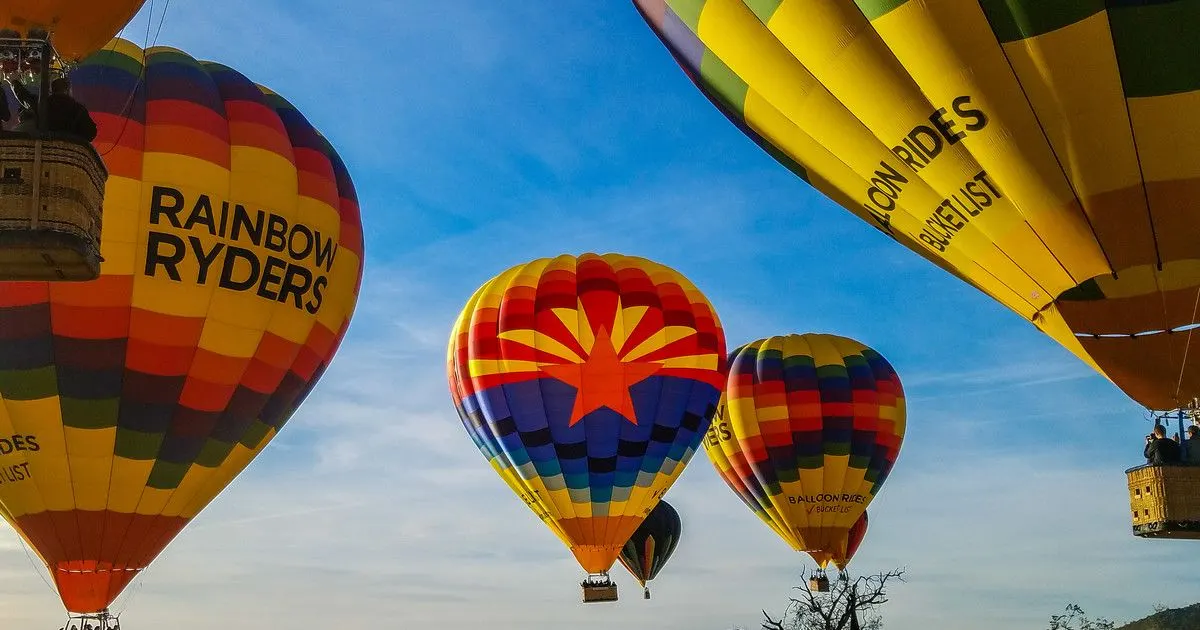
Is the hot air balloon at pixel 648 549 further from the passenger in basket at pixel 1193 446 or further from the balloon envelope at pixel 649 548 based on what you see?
the passenger in basket at pixel 1193 446

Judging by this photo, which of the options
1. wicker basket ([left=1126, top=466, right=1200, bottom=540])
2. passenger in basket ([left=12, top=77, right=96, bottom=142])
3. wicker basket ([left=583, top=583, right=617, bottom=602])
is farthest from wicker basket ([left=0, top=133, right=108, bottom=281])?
wicker basket ([left=583, top=583, right=617, bottom=602])

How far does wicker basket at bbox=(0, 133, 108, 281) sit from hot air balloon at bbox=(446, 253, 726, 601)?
41.8 feet

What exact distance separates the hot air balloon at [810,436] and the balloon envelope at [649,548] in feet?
9.38

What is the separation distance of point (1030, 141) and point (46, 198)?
19.7ft

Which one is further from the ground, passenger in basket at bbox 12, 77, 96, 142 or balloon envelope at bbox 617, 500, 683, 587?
passenger in basket at bbox 12, 77, 96, 142

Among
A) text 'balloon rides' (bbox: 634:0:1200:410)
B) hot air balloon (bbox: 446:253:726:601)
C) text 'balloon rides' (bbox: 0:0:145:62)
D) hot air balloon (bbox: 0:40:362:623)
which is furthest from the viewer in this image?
hot air balloon (bbox: 446:253:726:601)

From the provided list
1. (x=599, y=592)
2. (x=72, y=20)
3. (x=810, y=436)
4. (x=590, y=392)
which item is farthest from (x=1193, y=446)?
(x=810, y=436)

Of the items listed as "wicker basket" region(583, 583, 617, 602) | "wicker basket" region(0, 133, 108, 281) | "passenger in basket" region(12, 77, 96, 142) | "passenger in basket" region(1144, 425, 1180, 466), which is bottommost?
"wicker basket" region(583, 583, 617, 602)

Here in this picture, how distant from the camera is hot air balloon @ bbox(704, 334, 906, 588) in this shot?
70.9 ft

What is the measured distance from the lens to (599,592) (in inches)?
768

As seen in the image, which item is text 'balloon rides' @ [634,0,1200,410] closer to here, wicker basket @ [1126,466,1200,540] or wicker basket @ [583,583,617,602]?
wicker basket @ [1126,466,1200,540]

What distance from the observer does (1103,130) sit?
817 cm

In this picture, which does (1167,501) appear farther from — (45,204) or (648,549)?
(648,549)

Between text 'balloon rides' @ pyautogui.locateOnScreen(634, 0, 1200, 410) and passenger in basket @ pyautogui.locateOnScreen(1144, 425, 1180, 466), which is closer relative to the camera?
text 'balloon rides' @ pyautogui.locateOnScreen(634, 0, 1200, 410)
